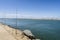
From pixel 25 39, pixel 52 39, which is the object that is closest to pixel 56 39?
pixel 52 39

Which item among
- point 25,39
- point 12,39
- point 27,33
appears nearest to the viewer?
point 12,39

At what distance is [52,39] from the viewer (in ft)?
76.2

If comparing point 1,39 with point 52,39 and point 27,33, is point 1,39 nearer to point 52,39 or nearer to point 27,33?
point 27,33

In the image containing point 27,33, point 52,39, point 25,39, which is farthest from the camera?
point 52,39

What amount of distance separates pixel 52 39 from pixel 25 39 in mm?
9768

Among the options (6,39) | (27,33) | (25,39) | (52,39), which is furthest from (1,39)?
(52,39)

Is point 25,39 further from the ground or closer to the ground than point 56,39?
further from the ground

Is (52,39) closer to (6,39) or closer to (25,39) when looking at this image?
(25,39)

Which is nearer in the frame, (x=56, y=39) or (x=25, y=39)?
(x=25, y=39)

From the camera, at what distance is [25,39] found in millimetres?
14695

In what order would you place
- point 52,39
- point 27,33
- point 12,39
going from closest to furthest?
point 12,39 → point 27,33 → point 52,39

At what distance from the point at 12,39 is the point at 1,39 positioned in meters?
1.07

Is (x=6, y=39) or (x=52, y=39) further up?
(x=6, y=39)

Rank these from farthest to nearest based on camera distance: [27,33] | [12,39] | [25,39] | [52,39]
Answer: [52,39], [27,33], [25,39], [12,39]
